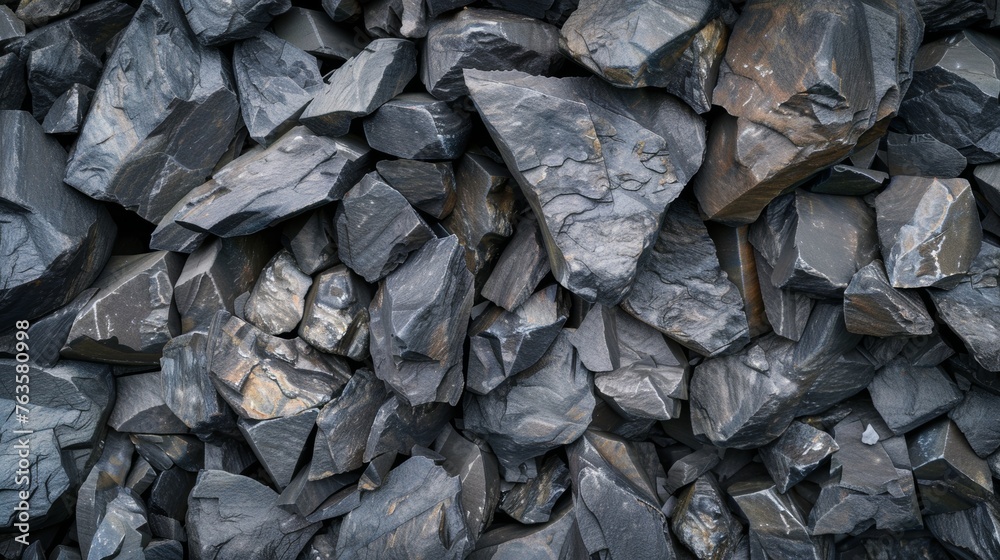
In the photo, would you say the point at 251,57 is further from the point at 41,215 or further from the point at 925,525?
the point at 925,525

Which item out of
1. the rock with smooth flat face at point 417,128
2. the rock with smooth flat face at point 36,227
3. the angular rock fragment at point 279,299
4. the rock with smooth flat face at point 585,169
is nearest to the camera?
the rock with smooth flat face at point 585,169

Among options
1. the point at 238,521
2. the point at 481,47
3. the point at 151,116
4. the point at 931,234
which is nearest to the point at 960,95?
the point at 931,234

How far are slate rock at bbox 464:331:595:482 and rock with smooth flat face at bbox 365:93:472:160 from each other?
3.21ft

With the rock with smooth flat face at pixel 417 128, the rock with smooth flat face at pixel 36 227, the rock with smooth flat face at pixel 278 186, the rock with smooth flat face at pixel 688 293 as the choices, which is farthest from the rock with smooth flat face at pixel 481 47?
the rock with smooth flat face at pixel 36 227

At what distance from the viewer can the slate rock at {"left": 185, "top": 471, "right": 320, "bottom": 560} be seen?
9.89ft

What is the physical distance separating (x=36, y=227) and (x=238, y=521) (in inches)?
60.1

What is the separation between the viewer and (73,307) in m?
3.06

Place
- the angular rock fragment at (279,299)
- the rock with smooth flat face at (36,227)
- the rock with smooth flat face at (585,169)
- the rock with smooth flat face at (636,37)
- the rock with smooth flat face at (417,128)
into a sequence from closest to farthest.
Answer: the rock with smooth flat face at (636,37) < the rock with smooth flat face at (585,169) < the rock with smooth flat face at (417,128) < the rock with smooth flat face at (36,227) < the angular rock fragment at (279,299)

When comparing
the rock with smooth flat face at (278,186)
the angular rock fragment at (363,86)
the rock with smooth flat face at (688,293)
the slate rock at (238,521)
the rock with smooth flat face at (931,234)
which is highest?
the angular rock fragment at (363,86)

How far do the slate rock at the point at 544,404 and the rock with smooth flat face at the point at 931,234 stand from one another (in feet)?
4.32

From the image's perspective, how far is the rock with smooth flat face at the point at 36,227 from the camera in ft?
9.52

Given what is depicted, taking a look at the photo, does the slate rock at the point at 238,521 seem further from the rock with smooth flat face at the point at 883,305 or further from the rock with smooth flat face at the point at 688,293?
the rock with smooth flat face at the point at 883,305

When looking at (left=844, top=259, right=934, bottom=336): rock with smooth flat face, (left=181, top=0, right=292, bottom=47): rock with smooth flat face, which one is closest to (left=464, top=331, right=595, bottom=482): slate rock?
(left=844, top=259, right=934, bottom=336): rock with smooth flat face

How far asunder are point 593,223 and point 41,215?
7.61 feet
